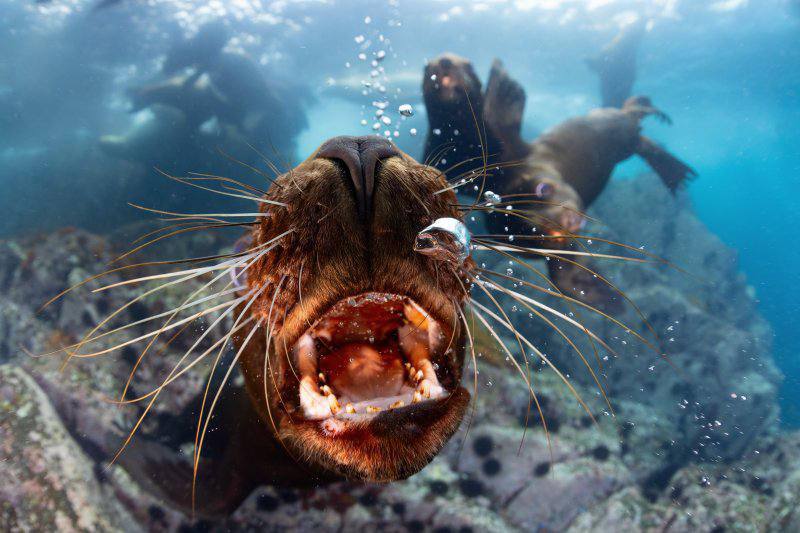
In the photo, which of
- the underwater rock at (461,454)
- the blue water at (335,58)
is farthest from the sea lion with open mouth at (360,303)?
the blue water at (335,58)

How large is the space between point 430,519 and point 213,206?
1387 centimetres

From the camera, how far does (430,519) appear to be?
3850mm

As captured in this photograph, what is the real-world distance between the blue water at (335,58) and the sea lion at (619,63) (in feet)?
2.42

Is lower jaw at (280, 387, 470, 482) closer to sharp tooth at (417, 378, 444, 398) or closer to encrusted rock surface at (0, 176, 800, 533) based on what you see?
sharp tooth at (417, 378, 444, 398)

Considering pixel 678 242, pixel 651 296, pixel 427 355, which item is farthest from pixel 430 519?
pixel 678 242

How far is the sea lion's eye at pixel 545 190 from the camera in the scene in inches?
212

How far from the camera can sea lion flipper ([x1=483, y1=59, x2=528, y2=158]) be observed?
6.13 metres

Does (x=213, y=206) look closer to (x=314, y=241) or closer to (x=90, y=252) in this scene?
(x=90, y=252)

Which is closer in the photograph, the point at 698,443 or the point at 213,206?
the point at 698,443

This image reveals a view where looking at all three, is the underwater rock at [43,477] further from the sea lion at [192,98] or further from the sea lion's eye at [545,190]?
the sea lion at [192,98]

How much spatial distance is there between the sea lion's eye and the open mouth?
13.4 feet

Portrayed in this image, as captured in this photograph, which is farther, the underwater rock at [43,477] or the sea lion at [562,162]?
the sea lion at [562,162]

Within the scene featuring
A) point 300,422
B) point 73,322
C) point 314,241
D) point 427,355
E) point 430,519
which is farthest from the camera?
point 73,322

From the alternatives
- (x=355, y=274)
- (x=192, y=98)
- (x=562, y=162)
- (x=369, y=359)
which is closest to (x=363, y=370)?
(x=369, y=359)
